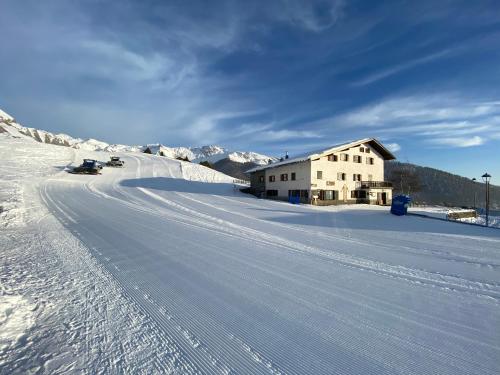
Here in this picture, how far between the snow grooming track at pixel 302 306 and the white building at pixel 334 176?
2275 centimetres

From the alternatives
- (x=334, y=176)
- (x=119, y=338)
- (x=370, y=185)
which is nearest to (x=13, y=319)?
(x=119, y=338)

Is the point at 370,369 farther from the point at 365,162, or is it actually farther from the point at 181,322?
the point at 365,162

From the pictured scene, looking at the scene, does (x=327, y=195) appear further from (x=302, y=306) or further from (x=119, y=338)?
(x=119, y=338)

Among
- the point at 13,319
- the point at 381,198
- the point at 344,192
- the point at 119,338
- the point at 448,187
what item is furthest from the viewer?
the point at 448,187

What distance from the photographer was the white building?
105 ft

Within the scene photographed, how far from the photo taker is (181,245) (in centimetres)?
903

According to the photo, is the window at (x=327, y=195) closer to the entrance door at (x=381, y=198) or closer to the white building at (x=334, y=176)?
the white building at (x=334, y=176)

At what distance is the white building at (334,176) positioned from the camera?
31953 millimetres

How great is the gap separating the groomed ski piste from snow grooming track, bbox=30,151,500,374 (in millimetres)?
22

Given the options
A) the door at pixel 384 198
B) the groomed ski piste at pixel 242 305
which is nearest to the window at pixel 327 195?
the door at pixel 384 198

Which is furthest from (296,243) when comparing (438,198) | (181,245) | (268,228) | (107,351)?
(438,198)

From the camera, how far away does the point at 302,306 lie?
480 cm

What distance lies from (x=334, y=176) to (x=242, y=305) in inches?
1212

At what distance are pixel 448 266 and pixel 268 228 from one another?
280 inches
